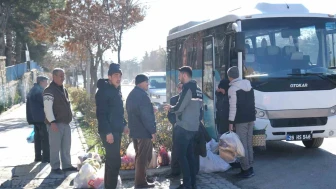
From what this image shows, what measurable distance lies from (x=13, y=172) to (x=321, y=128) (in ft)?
20.5

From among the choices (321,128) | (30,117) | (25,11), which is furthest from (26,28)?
(321,128)

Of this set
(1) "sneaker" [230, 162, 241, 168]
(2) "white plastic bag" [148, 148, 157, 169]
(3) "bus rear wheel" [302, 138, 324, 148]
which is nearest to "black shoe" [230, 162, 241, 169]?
(1) "sneaker" [230, 162, 241, 168]

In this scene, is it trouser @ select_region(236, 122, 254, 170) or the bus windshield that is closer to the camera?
trouser @ select_region(236, 122, 254, 170)

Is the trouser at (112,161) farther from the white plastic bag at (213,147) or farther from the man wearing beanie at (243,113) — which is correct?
the white plastic bag at (213,147)

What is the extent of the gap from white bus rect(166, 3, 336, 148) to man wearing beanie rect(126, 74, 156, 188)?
278cm

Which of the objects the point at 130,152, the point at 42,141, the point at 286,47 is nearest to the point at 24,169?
the point at 42,141

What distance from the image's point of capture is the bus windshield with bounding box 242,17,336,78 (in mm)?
9852

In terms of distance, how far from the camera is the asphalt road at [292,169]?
8.05 m

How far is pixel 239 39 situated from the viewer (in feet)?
30.7

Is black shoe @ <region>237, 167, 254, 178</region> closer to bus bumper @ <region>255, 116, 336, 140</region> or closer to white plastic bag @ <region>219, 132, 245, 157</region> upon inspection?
white plastic bag @ <region>219, 132, 245, 157</region>

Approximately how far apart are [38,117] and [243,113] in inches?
165

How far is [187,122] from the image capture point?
24.5ft

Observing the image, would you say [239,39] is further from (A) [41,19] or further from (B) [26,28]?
(B) [26,28]

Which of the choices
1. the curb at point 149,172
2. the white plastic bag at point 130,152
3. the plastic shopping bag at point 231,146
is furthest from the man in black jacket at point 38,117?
the plastic shopping bag at point 231,146
